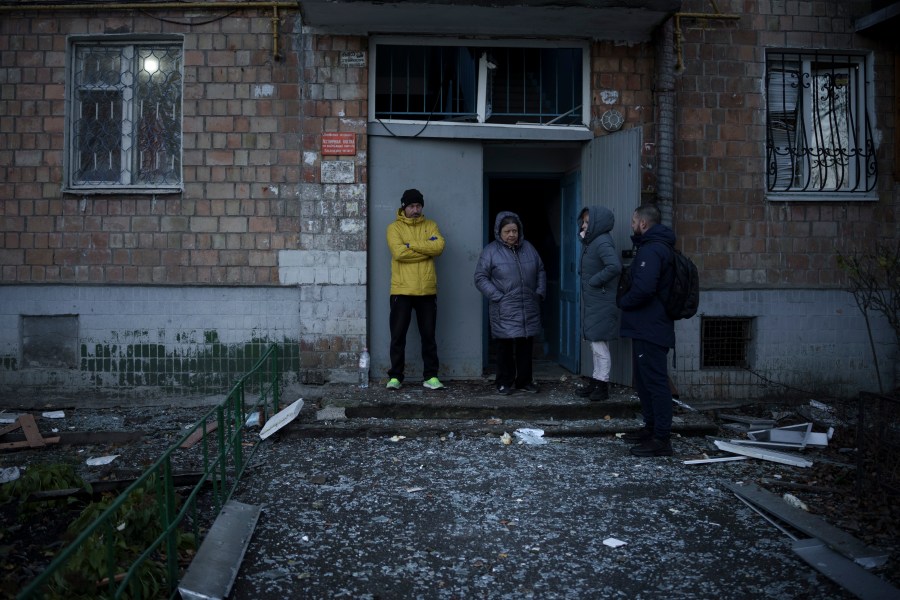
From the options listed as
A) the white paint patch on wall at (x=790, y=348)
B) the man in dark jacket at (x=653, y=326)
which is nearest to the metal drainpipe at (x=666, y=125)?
the white paint patch on wall at (x=790, y=348)

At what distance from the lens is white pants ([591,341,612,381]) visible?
741cm

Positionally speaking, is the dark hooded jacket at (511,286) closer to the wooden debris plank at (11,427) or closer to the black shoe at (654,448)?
the black shoe at (654,448)

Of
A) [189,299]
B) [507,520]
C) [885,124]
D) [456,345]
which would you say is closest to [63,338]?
[189,299]

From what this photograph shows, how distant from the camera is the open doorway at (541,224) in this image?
9.55 m

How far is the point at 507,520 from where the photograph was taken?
16.7 ft

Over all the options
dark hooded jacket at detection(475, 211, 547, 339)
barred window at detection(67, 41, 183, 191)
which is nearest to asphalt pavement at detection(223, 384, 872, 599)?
dark hooded jacket at detection(475, 211, 547, 339)

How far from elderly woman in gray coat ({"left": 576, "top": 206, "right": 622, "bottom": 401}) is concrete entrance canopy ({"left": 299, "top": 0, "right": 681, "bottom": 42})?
78.4 inches

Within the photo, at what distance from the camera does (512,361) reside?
7836 millimetres

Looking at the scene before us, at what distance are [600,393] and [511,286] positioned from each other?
1324mm

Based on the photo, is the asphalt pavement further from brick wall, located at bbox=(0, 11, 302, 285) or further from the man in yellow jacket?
brick wall, located at bbox=(0, 11, 302, 285)

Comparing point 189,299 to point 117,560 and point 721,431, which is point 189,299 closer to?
point 117,560

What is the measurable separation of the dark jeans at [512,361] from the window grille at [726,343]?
6.94ft

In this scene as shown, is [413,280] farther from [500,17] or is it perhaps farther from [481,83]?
[500,17]

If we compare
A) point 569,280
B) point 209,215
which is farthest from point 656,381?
point 209,215
